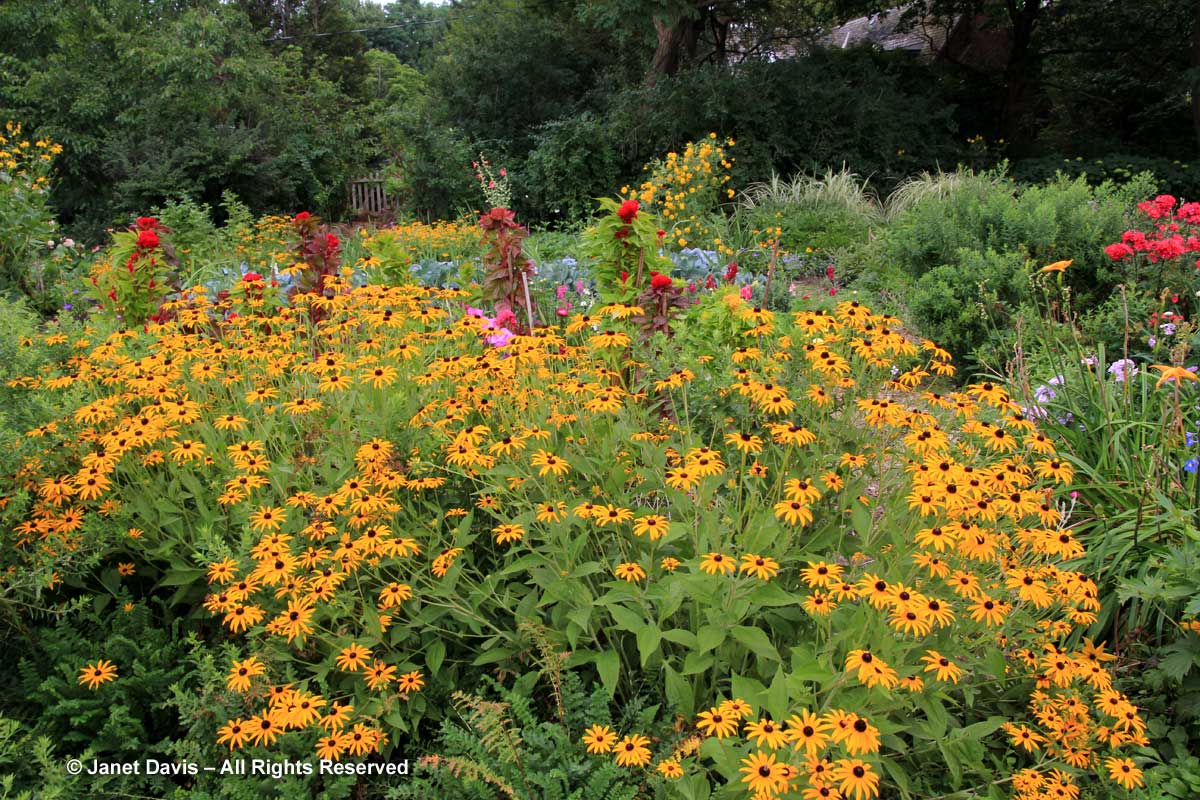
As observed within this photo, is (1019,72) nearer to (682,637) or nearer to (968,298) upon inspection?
(968,298)

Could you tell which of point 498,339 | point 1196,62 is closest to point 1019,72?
point 1196,62

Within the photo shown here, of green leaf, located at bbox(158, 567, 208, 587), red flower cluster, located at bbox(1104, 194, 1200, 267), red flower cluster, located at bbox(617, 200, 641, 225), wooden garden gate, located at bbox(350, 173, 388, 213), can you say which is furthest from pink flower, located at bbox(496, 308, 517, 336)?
wooden garden gate, located at bbox(350, 173, 388, 213)

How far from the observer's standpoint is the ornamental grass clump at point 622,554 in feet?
5.67

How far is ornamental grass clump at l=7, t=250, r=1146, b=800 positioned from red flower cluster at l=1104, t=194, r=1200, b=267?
178 cm

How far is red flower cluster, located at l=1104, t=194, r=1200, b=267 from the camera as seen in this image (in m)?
3.81

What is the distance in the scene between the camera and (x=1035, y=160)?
12.3 meters

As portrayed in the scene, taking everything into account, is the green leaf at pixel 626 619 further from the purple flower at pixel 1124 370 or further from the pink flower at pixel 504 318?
the purple flower at pixel 1124 370

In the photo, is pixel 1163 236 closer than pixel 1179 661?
No

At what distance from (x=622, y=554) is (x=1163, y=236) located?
4.39m

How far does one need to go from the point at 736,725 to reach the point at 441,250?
233 inches

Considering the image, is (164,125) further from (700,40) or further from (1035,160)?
(1035,160)

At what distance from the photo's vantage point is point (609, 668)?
1933 mm

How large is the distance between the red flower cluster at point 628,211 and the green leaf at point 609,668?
6.73 feet

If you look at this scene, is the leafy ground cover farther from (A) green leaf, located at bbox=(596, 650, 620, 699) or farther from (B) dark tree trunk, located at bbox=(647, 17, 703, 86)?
(B) dark tree trunk, located at bbox=(647, 17, 703, 86)
